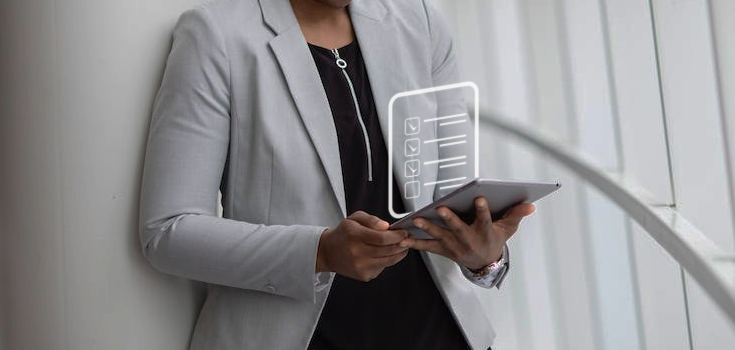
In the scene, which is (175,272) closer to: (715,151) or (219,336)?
(219,336)

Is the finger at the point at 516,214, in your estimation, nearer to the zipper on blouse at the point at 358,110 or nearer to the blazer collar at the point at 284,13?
the zipper on blouse at the point at 358,110

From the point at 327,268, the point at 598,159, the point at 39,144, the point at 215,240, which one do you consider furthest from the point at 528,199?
the point at 598,159

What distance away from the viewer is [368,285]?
1.09m

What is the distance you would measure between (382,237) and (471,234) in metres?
0.11

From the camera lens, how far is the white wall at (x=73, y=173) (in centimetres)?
108

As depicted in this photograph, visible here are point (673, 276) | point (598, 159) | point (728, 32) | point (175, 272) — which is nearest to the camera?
point (175, 272)

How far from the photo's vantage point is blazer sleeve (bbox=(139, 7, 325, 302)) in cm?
101

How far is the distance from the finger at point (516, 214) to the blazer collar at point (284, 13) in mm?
325

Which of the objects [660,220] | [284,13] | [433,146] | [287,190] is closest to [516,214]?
[433,146]

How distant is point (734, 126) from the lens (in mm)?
1693

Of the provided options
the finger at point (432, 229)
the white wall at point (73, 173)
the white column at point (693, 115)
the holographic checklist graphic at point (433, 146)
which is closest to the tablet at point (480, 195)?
the finger at point (432, 229)

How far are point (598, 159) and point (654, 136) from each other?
0.14m

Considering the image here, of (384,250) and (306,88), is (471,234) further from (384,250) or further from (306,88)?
(306,88)

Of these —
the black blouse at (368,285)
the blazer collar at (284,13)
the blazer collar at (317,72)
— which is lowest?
the black blouse at (368,285)
